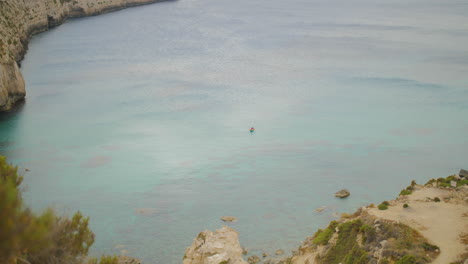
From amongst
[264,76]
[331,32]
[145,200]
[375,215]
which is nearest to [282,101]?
[264,76]

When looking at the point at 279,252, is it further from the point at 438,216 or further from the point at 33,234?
the point at 33,234

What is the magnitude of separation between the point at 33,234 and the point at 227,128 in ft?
83.6

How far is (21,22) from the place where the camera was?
162ft

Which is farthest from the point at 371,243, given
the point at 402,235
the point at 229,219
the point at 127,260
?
the point at 127,260

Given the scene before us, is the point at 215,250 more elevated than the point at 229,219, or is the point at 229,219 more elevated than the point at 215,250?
the point at 215,250

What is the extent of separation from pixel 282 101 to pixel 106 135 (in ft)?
49.9

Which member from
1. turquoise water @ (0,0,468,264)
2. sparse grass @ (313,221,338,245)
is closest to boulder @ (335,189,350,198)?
turquoise water @ (0,0,468,264)

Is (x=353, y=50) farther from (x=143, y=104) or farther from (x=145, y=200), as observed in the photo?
(x=145, y=200)

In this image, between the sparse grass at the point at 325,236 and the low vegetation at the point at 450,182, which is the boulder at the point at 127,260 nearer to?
the sparse grass at the point at 325,236

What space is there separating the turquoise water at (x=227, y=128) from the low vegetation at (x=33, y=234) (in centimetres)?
736

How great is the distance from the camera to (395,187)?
960 inches

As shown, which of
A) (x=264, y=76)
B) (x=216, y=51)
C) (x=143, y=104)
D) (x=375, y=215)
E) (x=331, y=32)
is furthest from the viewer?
(x=331, y=32)

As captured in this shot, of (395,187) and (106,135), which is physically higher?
(106,135)

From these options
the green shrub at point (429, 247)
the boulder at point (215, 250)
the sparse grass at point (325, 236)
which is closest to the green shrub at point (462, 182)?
the sparse grass at point (325, 236)
